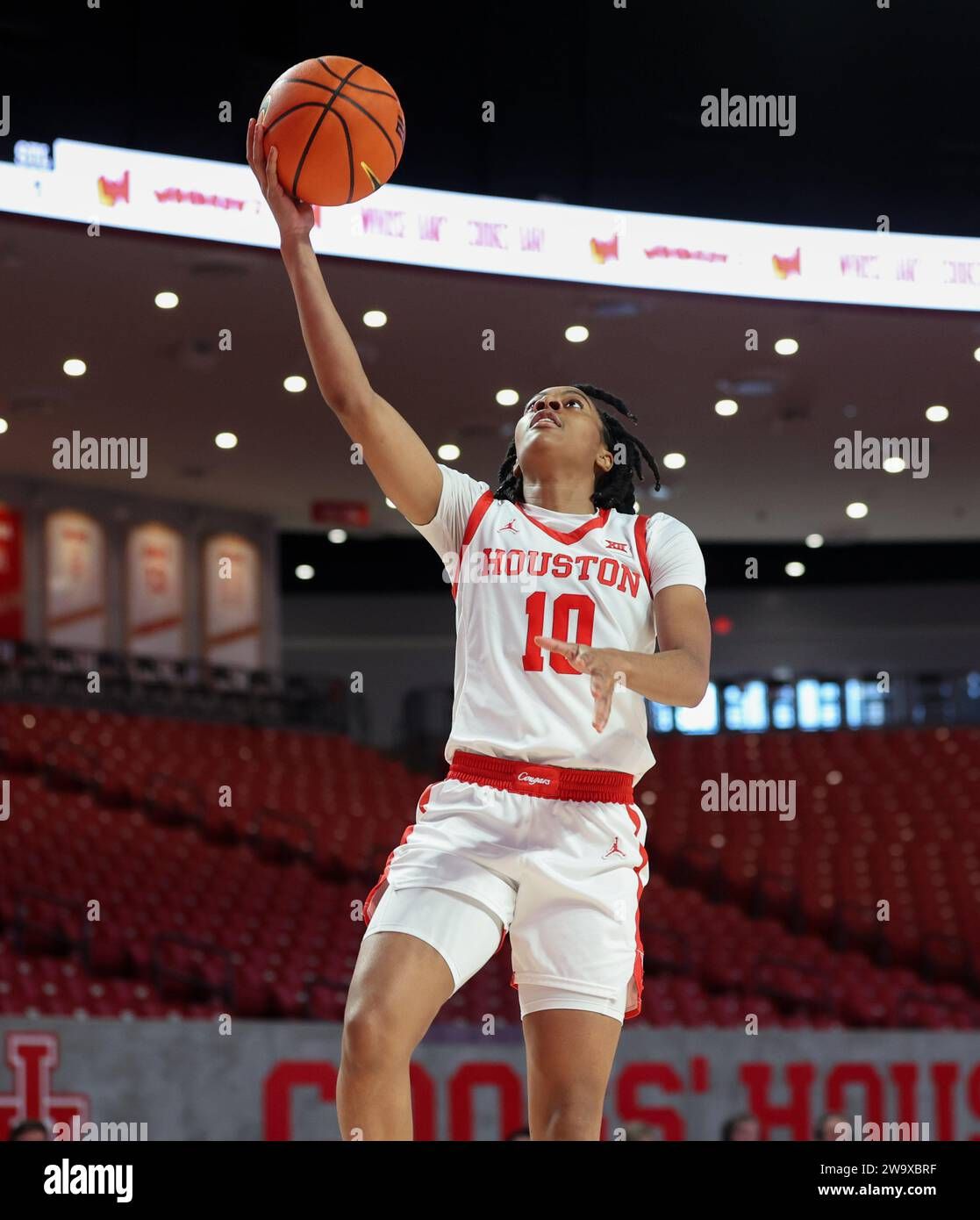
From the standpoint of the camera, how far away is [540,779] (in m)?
2.89

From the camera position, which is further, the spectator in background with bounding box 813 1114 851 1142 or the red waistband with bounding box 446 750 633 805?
the spectator in background with bounding box 813 1114 851 1142

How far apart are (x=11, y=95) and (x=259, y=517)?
8.80 metres

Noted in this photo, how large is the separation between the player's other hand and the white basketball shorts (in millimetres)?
977

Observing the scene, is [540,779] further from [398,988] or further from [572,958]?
[398,988]

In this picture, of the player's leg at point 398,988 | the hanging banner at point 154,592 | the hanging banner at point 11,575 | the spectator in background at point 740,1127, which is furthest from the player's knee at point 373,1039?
the hanging banner at point 154,592

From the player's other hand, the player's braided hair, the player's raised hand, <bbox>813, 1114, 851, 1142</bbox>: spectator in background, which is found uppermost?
the player's other hand

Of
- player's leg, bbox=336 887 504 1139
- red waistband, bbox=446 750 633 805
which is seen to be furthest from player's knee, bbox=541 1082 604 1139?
red waistband, bbox=446 750 633 805

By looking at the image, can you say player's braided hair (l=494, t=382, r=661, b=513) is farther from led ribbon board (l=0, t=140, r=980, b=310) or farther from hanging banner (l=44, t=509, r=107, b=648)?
hanging banner (l=44, t=509, r=107, b=648)

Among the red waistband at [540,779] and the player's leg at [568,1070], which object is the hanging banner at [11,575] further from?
the player's leg at [568,1070]

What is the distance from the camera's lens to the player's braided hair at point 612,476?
327 centimetres

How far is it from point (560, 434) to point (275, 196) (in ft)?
2.17

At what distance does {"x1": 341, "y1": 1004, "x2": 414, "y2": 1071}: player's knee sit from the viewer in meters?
2.63
